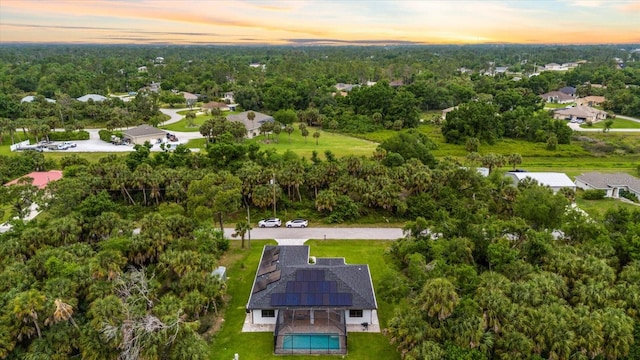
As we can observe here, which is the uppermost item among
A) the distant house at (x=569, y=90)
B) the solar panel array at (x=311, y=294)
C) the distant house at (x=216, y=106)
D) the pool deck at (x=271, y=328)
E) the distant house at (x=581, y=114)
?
the distant house at (x=569, y=90)

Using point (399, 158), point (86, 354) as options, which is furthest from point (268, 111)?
point (86, 354)

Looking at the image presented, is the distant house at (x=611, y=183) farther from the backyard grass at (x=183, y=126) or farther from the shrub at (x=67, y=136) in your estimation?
the shrub at (x=67, y=136)

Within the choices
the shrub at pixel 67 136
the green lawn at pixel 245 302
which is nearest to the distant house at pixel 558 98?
the green lawn at pixel 245 302

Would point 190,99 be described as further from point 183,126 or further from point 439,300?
point 439,300

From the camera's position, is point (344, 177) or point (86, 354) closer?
point (86, 354)

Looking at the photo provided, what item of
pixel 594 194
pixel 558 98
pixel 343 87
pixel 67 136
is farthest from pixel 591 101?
pixel 67 136

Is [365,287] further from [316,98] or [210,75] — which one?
[210,75]
